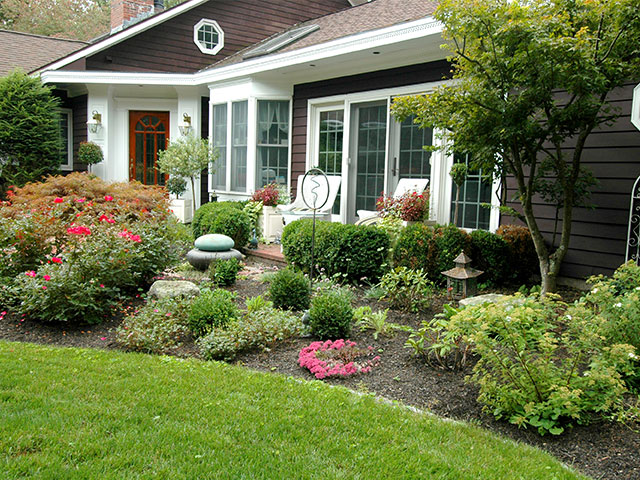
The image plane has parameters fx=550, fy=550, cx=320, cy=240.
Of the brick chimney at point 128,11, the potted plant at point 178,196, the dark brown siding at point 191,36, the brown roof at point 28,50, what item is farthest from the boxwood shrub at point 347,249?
the brick chimney at point 128,11

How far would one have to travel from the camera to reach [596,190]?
19.7 feet

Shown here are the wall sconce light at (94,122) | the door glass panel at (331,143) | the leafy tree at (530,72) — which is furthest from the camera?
the wall sconce light at (94,122)

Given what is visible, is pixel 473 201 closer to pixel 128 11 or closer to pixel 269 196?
pixel 269 196

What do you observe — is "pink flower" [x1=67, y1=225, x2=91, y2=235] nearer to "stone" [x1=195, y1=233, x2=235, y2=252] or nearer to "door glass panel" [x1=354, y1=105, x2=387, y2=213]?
"stone" [x1=195, y1=233, x2=235, y2=252]

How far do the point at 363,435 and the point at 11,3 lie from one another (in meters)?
34.1

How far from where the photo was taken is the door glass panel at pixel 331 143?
9.88 metres

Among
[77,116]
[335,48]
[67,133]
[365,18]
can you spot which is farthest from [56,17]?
[335,48]

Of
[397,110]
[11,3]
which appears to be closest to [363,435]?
[397,110]

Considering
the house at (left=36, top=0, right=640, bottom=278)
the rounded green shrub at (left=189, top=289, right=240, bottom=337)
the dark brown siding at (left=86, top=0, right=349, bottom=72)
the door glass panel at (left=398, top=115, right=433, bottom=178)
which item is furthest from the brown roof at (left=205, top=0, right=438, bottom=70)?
the rounded green shrub at (left=189, top=289, right=240, bottom=337)

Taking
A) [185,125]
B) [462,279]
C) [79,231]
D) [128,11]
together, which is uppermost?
[128,11]

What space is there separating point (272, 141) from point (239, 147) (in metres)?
0.74

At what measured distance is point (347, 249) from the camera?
21.8 ft

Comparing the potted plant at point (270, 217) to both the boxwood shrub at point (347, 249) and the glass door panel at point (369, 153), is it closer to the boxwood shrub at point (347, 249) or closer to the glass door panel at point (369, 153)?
the glass door panel at point (369, 153)

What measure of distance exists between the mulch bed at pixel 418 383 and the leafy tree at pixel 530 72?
1.63 meters
